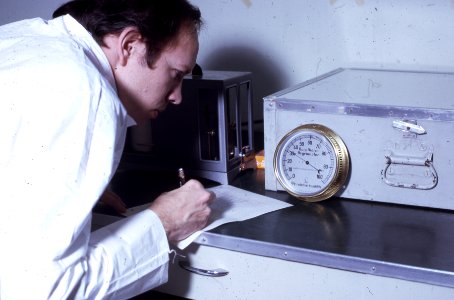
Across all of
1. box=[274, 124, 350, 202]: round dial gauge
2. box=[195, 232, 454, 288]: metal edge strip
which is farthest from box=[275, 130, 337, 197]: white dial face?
box=[195, 232, 454, 288]: metal edge strip

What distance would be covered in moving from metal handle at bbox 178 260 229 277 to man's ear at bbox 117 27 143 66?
415 millimetres

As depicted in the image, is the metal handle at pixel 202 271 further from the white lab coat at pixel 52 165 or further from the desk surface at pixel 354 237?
the white lab coat at pixel 52 165

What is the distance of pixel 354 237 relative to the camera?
1185 millimetres

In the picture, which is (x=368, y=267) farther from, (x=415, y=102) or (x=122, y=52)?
(x=122, y=52)

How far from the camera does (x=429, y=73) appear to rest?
165 centimetres

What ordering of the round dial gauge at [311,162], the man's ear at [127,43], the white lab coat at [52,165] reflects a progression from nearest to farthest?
the white lab coat at [52,165], the man's ear at [127,43], the round dial gauge at [311,162]

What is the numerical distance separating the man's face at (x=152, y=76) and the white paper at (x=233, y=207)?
0.24 meters

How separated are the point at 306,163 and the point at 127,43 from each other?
46 cm

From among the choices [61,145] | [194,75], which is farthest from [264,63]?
[61,145]

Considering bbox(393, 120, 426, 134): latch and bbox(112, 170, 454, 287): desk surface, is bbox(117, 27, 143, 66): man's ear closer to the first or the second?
bbox(112, 170, 454, 287): desk surface

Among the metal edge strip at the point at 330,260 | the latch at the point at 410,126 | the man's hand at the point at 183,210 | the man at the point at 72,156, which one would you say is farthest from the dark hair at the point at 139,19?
the latch at the point at 410,126

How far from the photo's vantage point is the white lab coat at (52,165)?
949mm

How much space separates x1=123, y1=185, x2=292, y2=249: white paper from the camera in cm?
126

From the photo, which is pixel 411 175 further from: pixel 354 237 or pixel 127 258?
pixel 127 258
